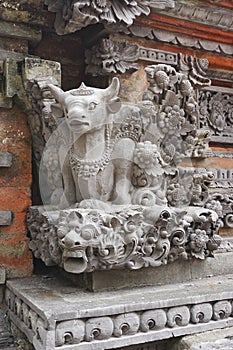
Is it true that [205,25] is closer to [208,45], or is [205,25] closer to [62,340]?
[208,45]

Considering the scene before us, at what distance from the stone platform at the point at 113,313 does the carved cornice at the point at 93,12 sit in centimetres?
196

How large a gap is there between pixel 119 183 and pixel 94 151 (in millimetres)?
317

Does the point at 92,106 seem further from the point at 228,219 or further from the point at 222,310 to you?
the point at 228,219

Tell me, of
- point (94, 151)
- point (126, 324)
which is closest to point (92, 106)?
point (94, 151)

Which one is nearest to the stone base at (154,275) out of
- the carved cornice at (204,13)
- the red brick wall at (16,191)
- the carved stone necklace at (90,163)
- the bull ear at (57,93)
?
the red brick wall at (16,191)

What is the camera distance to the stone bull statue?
2.79m

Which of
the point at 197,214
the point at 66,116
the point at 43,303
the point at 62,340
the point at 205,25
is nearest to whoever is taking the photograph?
the point at 62,340

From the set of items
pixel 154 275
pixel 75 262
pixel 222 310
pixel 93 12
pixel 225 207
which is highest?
pixel 93 12

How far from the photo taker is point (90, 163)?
2.90 metres

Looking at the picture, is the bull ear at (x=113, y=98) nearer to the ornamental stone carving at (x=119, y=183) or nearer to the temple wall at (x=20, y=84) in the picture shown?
the ornamental stone carving at (x=119, y=183)

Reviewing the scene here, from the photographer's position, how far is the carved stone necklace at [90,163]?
289 cm

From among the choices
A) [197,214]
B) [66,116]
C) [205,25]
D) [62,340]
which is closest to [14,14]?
[66,116]

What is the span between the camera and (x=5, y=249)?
3203 mm

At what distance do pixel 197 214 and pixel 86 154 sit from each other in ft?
2.99
